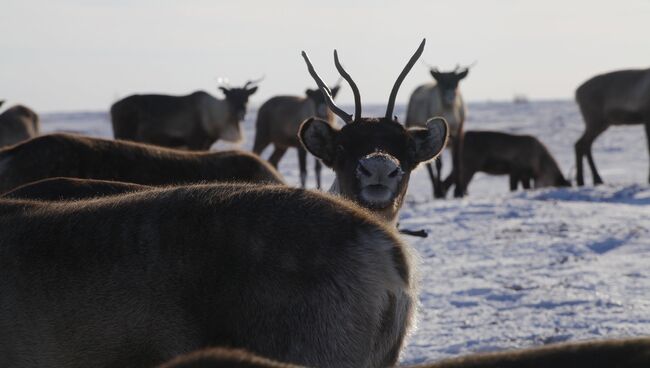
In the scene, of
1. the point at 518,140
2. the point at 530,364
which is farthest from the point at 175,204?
the point at 518,140

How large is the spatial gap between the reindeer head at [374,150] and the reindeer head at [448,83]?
39.7ft

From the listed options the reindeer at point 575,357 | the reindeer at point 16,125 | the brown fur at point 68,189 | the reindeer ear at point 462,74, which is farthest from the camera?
the reindeer at point 16,125

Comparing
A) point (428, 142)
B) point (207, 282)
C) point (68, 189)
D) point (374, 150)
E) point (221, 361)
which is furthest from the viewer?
→ point (428, 142)

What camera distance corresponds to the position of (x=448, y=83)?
18.4m

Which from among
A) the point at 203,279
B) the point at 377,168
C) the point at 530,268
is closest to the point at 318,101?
the point at 530,268

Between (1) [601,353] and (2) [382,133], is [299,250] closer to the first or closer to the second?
(1) [601,353]

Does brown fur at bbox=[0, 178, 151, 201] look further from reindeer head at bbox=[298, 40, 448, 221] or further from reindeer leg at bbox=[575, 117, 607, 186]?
reindeer leg at bbox=[575, 117, 607, 186]

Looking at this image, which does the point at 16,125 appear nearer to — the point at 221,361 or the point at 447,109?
the point at 447,109

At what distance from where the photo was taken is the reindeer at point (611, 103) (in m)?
18.1

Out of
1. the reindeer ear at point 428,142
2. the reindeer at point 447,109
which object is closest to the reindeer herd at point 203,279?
the reindeer ear at point 428,142

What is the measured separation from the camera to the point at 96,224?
3604mm

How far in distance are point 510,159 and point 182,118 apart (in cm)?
675

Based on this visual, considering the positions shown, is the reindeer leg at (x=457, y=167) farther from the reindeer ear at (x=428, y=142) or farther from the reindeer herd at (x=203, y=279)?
the reindeer herd at (x=203, y=279)

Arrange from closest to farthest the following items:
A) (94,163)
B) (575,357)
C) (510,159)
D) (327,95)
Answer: (575,357) → (327,95) → (94,163) → (510,159)
